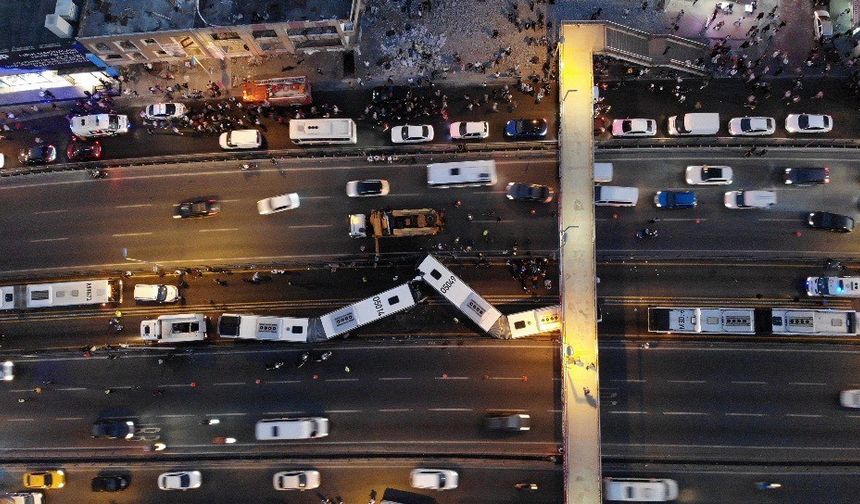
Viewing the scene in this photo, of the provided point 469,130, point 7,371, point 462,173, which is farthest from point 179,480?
point 469,130

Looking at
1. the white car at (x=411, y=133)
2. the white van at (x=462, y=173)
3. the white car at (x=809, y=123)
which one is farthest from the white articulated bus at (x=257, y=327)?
the white car at (x=809, y=123)

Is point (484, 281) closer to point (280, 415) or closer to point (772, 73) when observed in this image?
point (280, 415)

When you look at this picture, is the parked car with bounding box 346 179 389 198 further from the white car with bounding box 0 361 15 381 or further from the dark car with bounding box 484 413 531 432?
the white car with bounding box 0 361 15 381

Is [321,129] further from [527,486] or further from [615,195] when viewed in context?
[527,486]

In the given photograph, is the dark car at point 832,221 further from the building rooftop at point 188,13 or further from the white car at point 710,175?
the building rooftop at point 188,13

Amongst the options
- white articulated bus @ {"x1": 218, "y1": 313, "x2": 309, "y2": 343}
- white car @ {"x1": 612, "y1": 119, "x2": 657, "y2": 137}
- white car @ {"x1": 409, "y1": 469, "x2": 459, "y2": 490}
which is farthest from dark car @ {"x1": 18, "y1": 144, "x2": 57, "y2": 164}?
white car @ {"x1": 612, "y1": 119, "x2": 657, "y2": 137}
